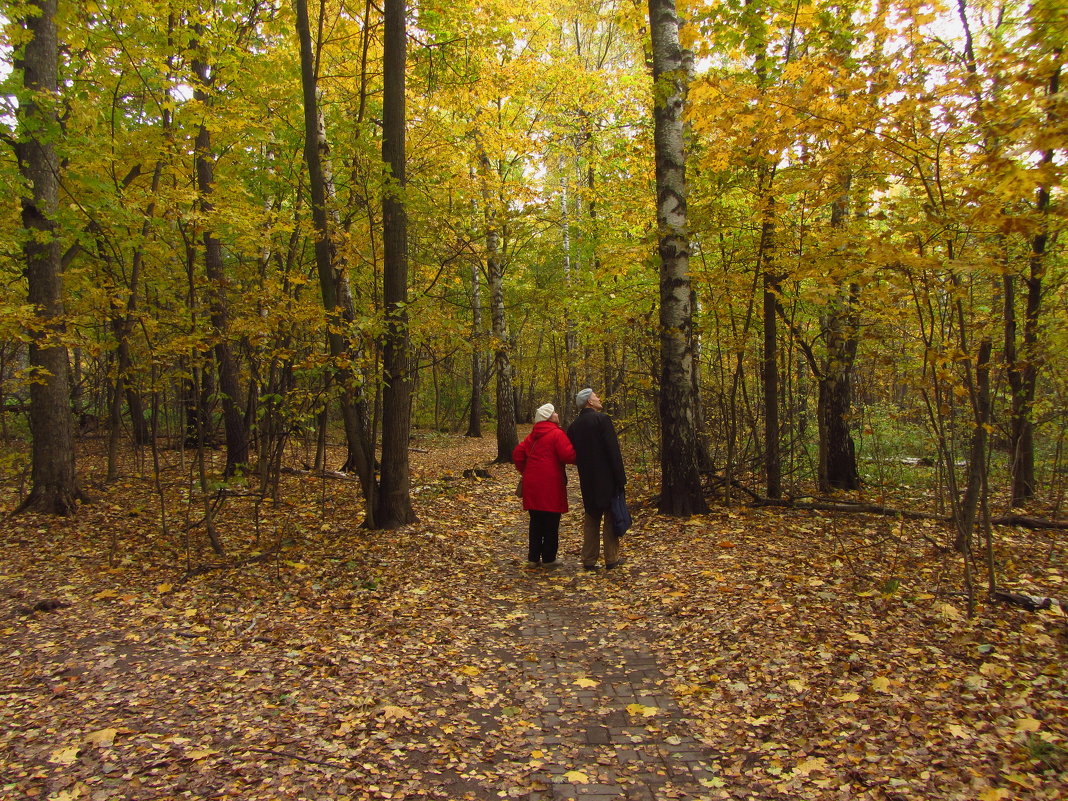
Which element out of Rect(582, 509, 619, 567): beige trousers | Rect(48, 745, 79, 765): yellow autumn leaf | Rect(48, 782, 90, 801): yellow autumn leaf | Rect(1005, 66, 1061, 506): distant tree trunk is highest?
Rect(1005, 66, 1061, 506): distant tree trunk

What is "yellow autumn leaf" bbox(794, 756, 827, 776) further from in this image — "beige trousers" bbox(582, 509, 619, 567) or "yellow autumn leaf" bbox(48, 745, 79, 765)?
"yellow autumn leaf" bbox(48, 745, 79, 765)

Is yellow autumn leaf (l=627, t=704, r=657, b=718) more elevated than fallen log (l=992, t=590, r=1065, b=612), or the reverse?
fallen log (l=992, t=590, r=1065, b=612)

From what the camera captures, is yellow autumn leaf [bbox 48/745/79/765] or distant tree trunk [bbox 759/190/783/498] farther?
distant tree trunk [bbox 759/190/783/498]

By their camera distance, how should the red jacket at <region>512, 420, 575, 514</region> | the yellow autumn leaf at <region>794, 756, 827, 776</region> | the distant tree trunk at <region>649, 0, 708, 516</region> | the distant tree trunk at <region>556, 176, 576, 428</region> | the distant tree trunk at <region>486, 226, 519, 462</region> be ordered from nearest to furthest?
the yellow autumn leaf at <region>794, 756, 827, 776</region> < the red jacket at <region>512, 420, 575, 514</region> < the distant tree trunk at <region>649, 0, 708, 516</region> < the distant tree trunk at <region>486, 226, 519, 462</region> < the distant tree trunk at <region>556, 176, 576, 428</region>

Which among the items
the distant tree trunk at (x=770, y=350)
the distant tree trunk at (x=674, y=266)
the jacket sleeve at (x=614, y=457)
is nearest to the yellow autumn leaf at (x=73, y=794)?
the jacket sleeve at (x=614, y=457)

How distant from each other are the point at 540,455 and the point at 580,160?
48.4ft

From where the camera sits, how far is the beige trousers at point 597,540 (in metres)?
6.72

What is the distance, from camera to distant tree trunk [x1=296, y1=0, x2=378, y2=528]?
7.10m

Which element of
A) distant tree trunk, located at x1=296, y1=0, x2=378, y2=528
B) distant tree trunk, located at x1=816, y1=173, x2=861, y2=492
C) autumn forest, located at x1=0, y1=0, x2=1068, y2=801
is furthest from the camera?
distant tree trunk, located at x1=816, y1=173, x2=861, y2=492

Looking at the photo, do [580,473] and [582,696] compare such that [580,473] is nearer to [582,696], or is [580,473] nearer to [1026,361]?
[582,696]

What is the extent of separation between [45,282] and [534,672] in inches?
327

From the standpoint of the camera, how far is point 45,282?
821 centimetres

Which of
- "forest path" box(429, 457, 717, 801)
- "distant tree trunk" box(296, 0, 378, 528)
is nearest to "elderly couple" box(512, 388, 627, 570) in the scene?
"forest path" box(429, 457, 717, 801)

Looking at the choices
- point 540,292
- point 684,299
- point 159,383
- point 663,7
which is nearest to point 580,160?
point 540,292
